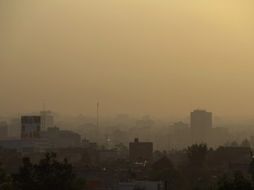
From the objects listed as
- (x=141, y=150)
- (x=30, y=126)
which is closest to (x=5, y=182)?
(x=30, y=126)

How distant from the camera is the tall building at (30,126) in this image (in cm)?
3997

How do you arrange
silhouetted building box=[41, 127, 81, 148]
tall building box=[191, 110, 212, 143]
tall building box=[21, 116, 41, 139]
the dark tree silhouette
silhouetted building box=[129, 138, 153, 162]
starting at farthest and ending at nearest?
1. tall building box=[191, 110, 212, 143]
2. silhouetted building box=[41, 127, 81, 148]
3. silhouetted building box=[129, 138, 153, 162]
4. tall building box=[21, 116, 41, 139]
5. the dark tree silhouette

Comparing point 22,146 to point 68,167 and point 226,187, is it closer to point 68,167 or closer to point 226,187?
point 68,167

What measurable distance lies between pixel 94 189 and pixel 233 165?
30.0 feet

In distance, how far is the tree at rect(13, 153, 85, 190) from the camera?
48.0 ft

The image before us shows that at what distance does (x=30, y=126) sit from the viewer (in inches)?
1619

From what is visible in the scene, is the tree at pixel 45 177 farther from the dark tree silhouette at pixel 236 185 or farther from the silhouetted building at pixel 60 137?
the silhouetted building at pixel 60 137

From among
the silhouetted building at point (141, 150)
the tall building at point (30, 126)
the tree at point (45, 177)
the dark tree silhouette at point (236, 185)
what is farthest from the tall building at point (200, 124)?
the dark tree silhouette at point (236, 185)

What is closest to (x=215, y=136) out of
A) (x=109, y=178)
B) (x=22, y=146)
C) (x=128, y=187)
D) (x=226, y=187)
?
(x=22, y=146)

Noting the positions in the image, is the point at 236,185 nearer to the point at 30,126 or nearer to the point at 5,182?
the point at 5,182

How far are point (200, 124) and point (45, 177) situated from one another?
8356 cm

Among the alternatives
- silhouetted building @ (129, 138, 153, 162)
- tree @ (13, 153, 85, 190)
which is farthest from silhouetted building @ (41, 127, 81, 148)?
tree @ (13, 153, 85, 190)

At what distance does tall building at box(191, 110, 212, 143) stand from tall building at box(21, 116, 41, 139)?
44155mm

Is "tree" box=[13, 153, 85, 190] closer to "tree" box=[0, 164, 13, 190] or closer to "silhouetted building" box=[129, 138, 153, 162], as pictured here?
"tree" box=[0, 164, 13, 190]
